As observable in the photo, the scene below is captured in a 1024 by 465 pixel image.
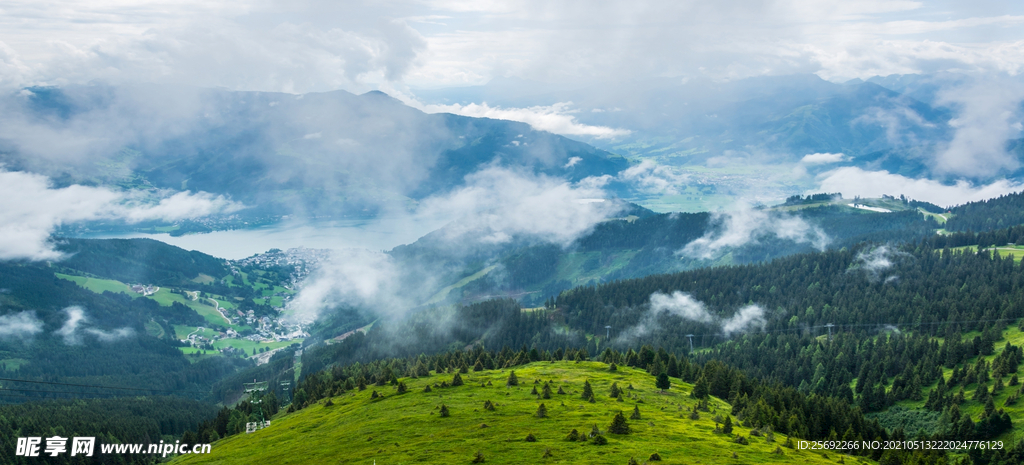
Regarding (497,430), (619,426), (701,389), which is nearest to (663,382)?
(701,389)

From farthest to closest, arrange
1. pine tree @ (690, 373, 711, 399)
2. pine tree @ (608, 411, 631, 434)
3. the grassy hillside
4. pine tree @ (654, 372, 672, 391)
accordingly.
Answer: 1. pine tree @ (654, 372, 672, 391)
2. pine tree @ (690, 373, 711, 399)
3. pine tree @ (608, 411, 631, 434)
4. the grassy hillside

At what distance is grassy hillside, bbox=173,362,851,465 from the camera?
235ft

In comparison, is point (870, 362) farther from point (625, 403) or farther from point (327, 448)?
point (327, 448)

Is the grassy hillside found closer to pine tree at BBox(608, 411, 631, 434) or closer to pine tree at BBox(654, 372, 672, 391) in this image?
pine tree at BBox(608, 411, 631, 434)

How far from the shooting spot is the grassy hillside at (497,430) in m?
71.7

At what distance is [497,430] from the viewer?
81812 mm

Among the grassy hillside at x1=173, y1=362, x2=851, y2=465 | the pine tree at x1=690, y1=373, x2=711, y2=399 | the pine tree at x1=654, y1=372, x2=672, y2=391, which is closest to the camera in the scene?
the grassy hillside at x1=173, y1=362, x2=851, y2=465

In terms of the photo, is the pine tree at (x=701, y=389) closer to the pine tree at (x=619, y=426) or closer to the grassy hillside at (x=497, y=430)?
the grassy hillside at (x=497, y=430)

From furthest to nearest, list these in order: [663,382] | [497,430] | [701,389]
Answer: [663,382] → [701,389] → [497,430]

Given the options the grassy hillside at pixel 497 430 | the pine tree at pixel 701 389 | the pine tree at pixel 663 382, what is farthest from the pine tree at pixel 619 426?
the pine tree at pixel 701 389

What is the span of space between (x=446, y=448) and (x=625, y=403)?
39.1 m

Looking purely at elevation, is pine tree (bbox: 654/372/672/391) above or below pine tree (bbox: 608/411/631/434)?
below

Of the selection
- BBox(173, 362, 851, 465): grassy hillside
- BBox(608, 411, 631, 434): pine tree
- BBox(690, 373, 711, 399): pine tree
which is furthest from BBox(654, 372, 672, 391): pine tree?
BBox(608, 411, 631, 434): pine tree

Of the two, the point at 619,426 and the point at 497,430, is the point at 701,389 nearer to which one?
the point at 619,426
